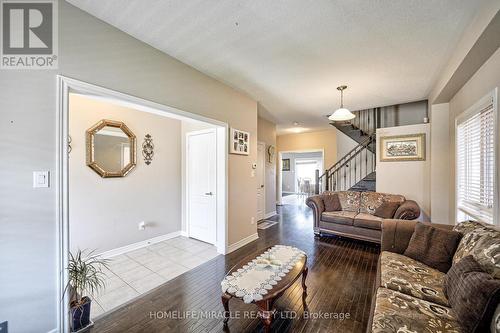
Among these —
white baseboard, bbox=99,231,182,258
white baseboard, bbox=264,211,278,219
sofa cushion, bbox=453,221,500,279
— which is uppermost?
sofa cushion, bbox=453,221,500,279

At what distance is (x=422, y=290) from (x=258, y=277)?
4.09 feet

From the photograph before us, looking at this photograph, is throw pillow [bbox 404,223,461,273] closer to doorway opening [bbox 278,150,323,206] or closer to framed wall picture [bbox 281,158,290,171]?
doorway opening [bbox 278,150,323,206]

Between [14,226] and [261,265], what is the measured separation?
1.97m

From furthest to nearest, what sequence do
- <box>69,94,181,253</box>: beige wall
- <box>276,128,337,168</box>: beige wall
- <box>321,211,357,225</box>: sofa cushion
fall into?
<box>276,128,337,168</box>: beige wall, <box>321,211,357,225</box>: sofa cushion, <box>69,94,181,253</box>: beige wall

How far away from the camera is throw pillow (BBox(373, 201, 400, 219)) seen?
12.0 ft

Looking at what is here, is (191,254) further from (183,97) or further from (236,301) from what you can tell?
(183,97)

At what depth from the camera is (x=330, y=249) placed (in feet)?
11.6

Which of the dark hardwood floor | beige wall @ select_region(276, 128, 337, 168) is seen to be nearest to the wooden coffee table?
the dark hardwood floor

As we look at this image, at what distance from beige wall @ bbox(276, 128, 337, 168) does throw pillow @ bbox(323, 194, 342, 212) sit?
294 centimetres

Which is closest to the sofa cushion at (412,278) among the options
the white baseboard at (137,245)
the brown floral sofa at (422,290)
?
the brown floral sofa at (422,290)

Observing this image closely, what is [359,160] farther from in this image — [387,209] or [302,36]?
[302,36]

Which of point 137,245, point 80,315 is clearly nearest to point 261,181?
point 137,245

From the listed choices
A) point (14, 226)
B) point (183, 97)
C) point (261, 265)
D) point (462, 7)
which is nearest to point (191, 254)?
point (261, 265)

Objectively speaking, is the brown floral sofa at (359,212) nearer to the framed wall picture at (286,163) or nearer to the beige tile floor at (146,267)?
the beige tile floor at (146,267)
